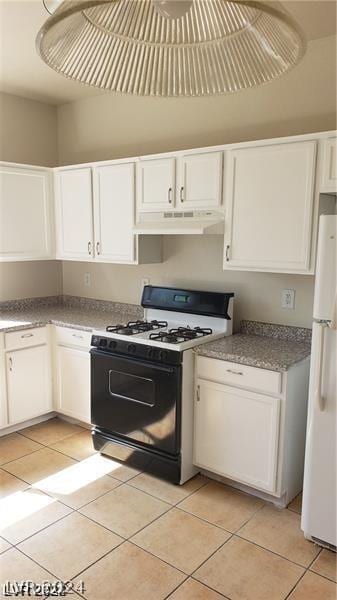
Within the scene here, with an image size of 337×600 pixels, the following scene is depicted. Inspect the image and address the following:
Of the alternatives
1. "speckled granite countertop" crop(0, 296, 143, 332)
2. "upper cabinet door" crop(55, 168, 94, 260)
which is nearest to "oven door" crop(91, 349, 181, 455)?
"speckled granite countertop" crop(0, 296, 143, 332)

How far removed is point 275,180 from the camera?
2.60 meters

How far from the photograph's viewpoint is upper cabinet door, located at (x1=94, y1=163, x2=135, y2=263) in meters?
3.29

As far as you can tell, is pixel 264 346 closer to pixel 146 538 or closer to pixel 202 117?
pixel 146 538

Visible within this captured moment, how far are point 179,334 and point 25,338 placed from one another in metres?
1.27

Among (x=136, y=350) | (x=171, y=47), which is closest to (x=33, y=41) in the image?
(x=136, y=350)

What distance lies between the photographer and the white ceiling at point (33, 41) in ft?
7.68

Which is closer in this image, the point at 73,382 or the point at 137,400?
the point at 137,400

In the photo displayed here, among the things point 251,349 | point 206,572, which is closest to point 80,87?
point 251,349

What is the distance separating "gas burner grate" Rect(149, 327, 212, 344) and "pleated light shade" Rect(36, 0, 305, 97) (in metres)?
1.83

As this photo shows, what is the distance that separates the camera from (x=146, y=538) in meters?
2.32

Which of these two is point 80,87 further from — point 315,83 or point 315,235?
point 315,235

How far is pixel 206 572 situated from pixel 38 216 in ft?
9.57

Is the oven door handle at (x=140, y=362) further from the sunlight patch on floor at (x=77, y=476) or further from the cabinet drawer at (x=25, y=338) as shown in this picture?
the sunlight patch on floor at (x=77, y=476)

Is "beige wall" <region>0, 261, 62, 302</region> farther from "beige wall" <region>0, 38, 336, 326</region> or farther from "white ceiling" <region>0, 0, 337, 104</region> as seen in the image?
"white ceiling" <region>0, 0, 337, 104</region>
